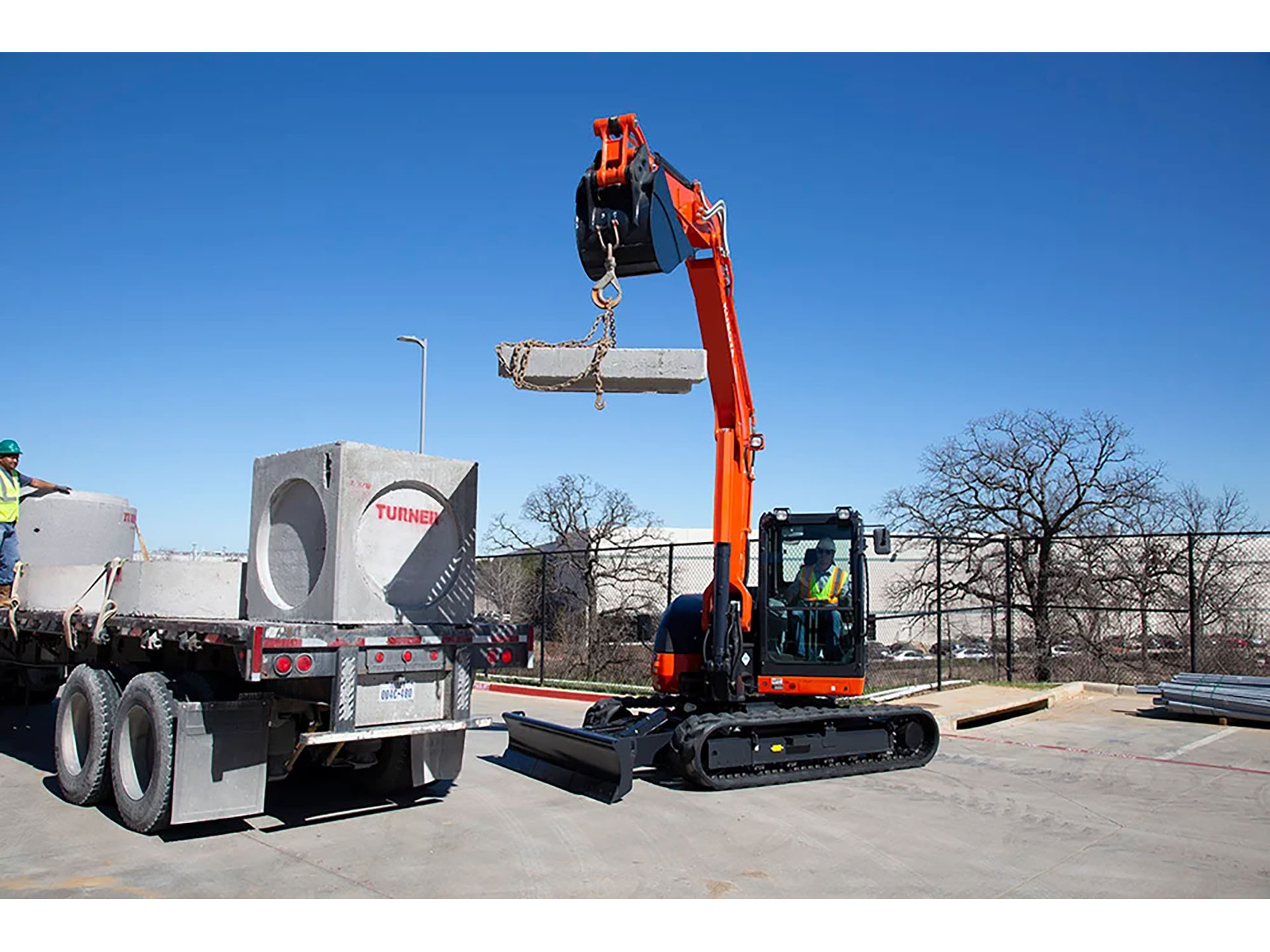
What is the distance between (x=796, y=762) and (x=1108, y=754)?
4035mm

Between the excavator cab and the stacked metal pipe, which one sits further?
the stacked metal pipe

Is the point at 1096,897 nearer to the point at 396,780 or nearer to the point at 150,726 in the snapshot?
the point at 396,780

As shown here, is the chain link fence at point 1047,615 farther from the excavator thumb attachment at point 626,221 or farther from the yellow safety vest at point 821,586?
the excavator thumb attachment at point 626,221

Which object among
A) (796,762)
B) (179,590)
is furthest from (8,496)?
(796,762)

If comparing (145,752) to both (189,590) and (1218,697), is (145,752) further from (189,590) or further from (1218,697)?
(1218,697)

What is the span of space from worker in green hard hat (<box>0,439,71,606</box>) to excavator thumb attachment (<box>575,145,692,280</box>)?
19.1 ft

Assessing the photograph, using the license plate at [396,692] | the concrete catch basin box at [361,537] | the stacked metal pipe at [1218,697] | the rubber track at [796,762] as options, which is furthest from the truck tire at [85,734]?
the stacked metal pipe at [1218,697]

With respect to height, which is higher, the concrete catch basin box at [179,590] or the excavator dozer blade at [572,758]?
the concrete catch basin box at [179,590]

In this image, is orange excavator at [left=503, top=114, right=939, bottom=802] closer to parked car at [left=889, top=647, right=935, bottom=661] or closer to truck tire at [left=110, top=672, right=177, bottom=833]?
truck tire at [left=110, top=672, right=177, bottom=833]

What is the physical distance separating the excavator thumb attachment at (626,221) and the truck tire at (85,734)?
4.92m

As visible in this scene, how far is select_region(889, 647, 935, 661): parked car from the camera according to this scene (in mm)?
18375

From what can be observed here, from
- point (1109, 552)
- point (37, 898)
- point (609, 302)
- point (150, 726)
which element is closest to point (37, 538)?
point (150, 726)

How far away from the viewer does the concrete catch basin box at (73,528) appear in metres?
10.1

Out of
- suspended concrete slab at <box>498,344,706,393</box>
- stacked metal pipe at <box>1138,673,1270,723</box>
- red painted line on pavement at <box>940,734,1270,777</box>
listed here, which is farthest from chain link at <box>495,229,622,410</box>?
stacked metal pipe at <box>1138,673,1270,723</box>
